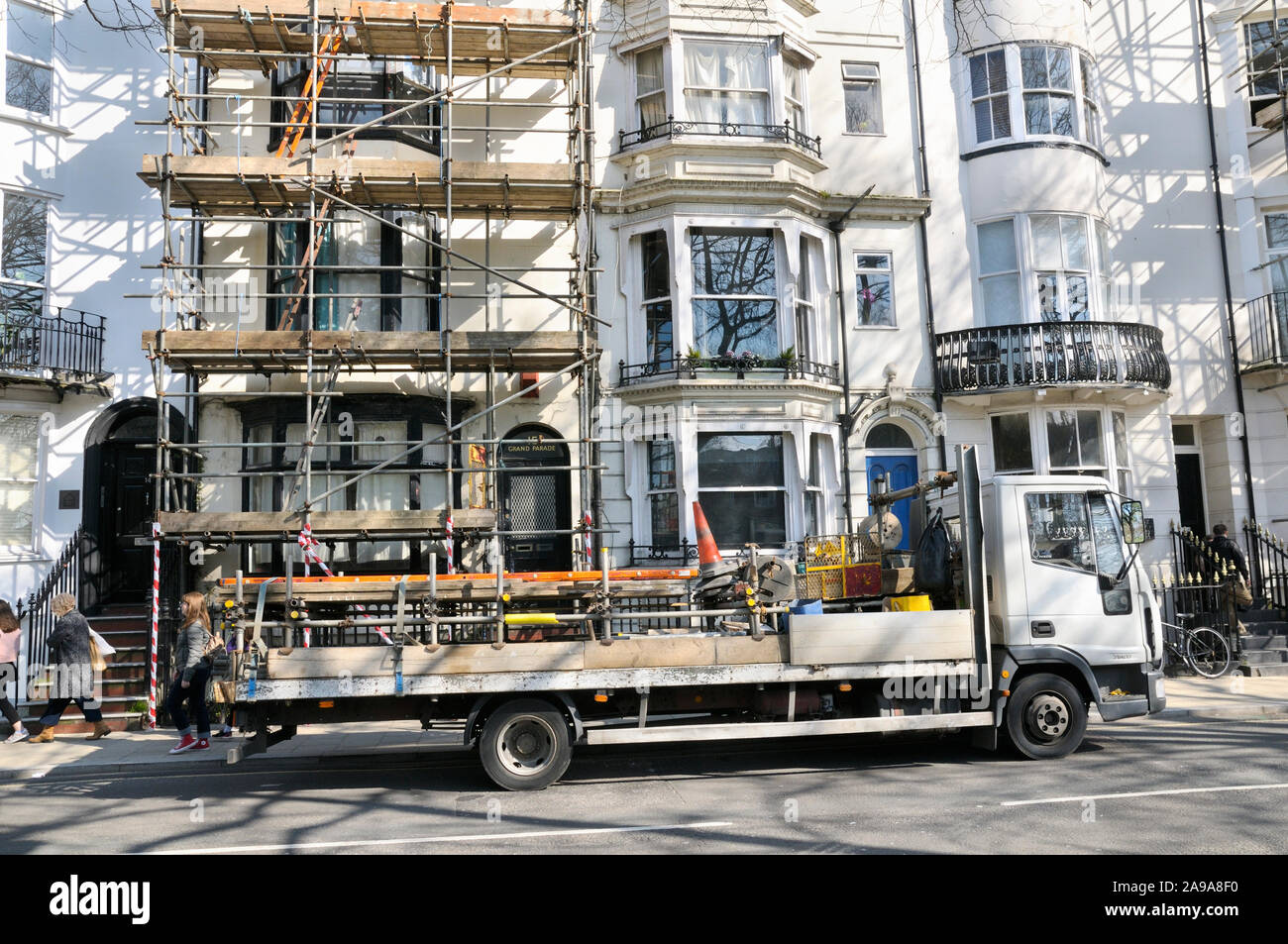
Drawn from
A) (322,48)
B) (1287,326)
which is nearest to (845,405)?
(1287,326)

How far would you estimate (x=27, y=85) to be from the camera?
1566cm

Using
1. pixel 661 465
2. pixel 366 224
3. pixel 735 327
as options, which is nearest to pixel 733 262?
pixel 735 327

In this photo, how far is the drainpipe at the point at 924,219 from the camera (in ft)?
56.3

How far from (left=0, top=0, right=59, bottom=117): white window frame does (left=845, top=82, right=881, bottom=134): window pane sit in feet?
44.3

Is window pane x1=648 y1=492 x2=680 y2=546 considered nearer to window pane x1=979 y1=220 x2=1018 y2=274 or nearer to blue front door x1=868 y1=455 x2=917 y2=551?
blue front door x1=868 y1=455 x2=917 y2=551

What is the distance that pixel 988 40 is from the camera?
1794cm

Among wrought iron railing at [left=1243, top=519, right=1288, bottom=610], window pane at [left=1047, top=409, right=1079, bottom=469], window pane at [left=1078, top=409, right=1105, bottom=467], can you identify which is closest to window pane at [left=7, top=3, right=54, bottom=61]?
window pane at [left=1047, top=409, right=1079, bottom=469]

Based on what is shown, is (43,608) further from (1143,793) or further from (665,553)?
(1143,793)

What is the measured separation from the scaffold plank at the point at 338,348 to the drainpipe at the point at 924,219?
700 cm

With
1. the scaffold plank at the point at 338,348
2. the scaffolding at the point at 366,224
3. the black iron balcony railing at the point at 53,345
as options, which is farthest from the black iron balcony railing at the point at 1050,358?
the black iron balcony railing at the point at 53,345

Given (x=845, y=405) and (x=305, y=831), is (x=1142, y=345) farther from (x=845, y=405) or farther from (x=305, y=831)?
(x=305, y=831)

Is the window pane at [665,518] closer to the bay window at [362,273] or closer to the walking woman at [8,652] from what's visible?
the bay window at [362,273]

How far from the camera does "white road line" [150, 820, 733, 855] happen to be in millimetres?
6348

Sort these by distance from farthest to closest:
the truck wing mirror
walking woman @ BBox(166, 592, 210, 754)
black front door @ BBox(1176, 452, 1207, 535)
Result: black front door @ BBox(1176, 452, 1207, 535) → walking woman @ BBox(166, 592, 210, 754) → the truck wing mirror
